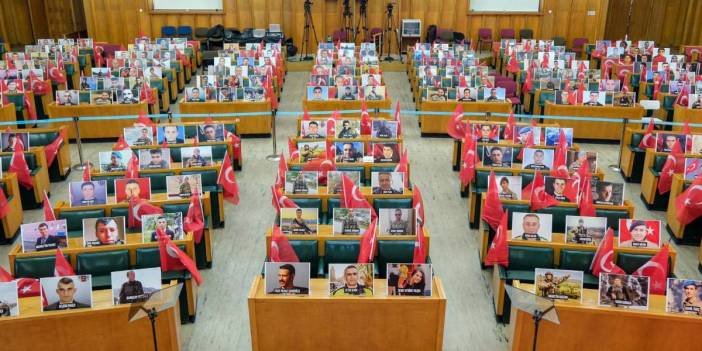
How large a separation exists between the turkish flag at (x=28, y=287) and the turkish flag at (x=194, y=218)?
1.69 m

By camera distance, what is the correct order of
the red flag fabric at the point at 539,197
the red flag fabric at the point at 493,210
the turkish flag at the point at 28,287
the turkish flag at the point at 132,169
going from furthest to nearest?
1. the turkish flag at the point at 132,169
2. the red flag fabric at the point at 539,197
3. the red flag fabric at the point at 493,210
4. the turkish flag at the point at 28,287

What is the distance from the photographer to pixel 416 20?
2266 centimetres

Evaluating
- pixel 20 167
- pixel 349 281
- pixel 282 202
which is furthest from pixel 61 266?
pixel 20 167

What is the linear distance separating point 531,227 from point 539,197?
121 centimetres

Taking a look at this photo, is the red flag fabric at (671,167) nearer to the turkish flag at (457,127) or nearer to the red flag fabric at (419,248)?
the turkish flag at (457,127)

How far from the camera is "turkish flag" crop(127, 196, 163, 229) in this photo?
7320 mm

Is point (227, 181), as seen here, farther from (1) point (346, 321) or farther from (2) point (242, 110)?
(2) point (242, 110)

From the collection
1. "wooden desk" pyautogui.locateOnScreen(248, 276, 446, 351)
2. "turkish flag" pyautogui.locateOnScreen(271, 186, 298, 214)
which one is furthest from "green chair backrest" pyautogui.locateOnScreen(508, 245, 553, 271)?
"turkish flag" pyautogui.locateOnScreen(271, 186, 298, 214)

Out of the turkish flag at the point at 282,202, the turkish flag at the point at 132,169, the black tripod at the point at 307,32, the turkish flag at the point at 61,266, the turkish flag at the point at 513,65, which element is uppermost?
the black tripod at the point at 307,32

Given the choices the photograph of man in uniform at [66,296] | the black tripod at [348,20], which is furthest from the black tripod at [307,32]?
the photograph of man in uniform at [66,296]

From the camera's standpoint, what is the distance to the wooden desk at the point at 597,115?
12.5 metres

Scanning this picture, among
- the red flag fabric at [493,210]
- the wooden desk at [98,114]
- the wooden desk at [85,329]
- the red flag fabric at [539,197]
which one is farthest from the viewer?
the wooden desk at [98,114]

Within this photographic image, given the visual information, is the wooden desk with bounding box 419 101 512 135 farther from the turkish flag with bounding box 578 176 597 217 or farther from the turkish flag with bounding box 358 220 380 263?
the turkish flag with bounding box 358 220 380 263

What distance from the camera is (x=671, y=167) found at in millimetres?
9109
